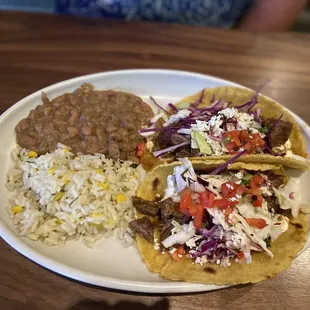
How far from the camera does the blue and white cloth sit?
3193 mm

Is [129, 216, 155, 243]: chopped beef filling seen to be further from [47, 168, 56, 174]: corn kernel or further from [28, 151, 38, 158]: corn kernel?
[28, 151, 38, 158]: corn kernel

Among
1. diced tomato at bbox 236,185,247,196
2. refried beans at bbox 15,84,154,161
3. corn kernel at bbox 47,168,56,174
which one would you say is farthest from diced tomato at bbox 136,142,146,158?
diced tomato at bbox 236,185,247,196

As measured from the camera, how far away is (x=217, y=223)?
6.28 ft

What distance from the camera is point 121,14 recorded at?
3289 millimetres

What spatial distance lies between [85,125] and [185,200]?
0.74 metres

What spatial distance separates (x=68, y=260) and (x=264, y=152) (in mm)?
1238

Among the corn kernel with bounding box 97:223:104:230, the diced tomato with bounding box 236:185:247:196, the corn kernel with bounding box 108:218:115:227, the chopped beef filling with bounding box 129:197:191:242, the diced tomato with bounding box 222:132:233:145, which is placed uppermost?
the diced tomato with bounding box 222:132:233:145

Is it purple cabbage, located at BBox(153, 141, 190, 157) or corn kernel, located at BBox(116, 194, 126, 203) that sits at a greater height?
purple cabbage, located at BBox(153, 141, 190, 157)

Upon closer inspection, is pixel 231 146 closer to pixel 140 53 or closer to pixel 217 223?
pixel 217 223

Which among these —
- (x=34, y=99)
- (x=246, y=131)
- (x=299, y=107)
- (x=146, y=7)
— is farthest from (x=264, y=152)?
(x=146, y=7)

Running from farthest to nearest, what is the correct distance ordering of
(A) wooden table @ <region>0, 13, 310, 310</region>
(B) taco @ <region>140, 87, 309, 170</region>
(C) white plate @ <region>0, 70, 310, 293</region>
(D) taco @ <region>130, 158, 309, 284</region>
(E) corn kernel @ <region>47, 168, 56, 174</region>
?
(A) wooden table @ <region>0, 13, 310, 310</region> < (B) taco @ <region>140, 87, 309, 170</region> < (E) corn kernel @ <region>47, 168, 56, 174</region> < (D) taco @ <region>130, 158, 309, 284</region> < (C) white plate @ <region>0, 70, 310, 293</region>

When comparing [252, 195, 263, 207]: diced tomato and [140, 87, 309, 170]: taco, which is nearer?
[252, 195, 263, 207]: diced tomato

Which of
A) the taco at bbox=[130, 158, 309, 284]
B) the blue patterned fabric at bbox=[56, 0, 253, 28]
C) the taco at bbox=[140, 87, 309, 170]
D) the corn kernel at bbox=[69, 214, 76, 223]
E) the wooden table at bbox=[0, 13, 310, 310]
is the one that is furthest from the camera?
the blue patterned fabric at bbox=[56, 0, 253, 28]

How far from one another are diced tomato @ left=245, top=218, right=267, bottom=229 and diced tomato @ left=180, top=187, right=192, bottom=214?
299 millimetres
